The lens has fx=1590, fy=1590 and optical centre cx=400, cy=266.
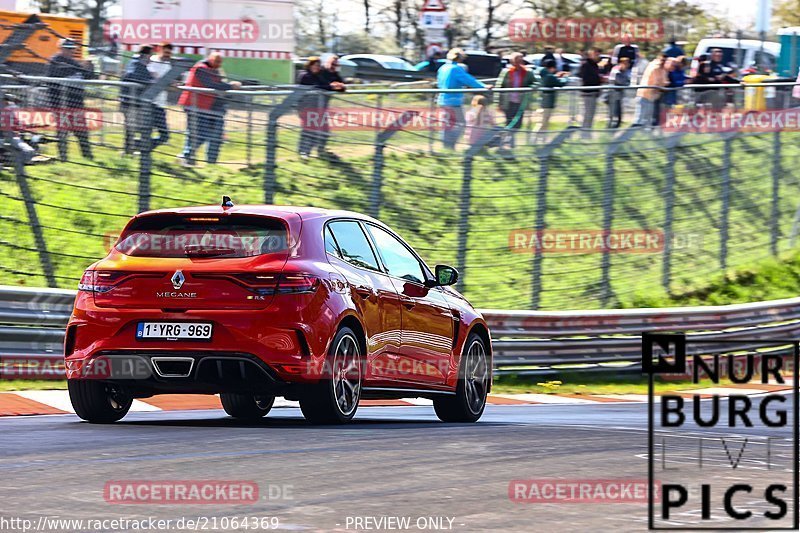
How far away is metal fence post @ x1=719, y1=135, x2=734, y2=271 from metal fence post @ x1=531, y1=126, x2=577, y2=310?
138 inches

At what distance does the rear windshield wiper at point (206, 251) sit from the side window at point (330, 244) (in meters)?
0.69

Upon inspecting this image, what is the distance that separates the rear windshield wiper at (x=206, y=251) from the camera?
9.62 meters

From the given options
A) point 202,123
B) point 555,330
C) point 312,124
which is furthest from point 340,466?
point 555,330

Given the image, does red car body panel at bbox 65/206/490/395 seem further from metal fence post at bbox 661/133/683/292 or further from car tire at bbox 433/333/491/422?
metal fence post at bbox 661/133/683/292

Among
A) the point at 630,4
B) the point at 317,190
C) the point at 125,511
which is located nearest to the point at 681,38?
the point at 630,4

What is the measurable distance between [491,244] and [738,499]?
489 inches

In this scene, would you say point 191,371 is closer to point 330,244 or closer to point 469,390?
point 330,244

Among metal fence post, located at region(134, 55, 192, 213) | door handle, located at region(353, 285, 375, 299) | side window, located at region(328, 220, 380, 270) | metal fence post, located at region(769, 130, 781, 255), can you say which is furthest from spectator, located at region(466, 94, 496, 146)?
door handle, located at region(353, 285, 375, 299)

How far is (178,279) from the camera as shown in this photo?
952 centimetres

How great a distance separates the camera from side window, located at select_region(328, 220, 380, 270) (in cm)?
1031

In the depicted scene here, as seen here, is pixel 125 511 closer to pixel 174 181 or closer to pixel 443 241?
pixel 174 181

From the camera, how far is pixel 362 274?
10328 millimetres

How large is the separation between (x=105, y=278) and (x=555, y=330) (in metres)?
9.14

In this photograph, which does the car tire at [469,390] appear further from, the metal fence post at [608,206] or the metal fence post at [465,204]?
the metal fence post at [608,206]
